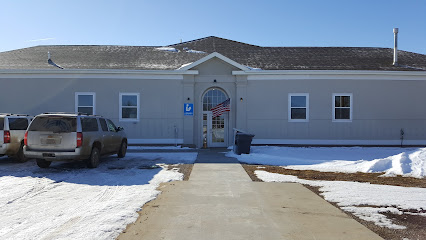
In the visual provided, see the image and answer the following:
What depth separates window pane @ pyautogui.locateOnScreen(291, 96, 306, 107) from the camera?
60.7 feet

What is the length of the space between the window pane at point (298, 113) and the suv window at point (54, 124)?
11504mm

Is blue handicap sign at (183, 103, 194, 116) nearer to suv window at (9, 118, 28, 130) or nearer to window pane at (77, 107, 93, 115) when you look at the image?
window pane at (77, 107, 93, 115)

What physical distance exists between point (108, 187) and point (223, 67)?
37.0 ft

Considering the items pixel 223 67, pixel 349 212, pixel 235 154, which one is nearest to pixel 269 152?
pixel 235 154

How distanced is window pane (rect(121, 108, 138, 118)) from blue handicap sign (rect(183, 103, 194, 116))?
8.37 ft

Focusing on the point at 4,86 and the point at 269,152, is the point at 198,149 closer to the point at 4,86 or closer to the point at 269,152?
the point at 269,152

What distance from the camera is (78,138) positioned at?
10398 mm

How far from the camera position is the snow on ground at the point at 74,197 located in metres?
5.10

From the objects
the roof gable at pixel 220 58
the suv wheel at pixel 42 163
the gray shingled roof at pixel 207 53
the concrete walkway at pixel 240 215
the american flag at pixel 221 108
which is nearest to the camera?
the concrete walkway at pixel 240 215

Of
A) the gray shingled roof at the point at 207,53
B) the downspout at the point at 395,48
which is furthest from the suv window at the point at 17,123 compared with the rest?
the downspout at the point at 395,48

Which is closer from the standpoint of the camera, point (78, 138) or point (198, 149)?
point (78, 138)

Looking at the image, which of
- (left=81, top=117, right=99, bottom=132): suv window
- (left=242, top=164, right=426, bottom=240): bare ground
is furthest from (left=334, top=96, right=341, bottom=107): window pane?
(left=81, top=117, right=99, bottom=132): suv window

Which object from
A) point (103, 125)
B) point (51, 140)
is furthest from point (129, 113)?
point (51, 140)

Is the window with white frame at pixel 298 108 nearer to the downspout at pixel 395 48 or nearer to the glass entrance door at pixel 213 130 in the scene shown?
the glass entrance door at pixel 213 130
